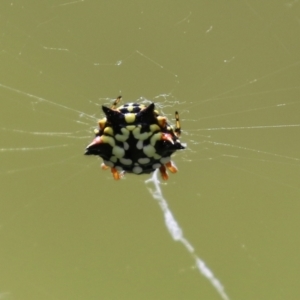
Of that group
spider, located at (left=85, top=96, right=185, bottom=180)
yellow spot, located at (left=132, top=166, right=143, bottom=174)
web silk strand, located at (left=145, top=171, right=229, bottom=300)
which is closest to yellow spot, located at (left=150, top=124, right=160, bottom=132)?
spider, located at (left=85, top=96, right=185, bottom=180)

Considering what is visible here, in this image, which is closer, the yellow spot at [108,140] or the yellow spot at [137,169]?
the yellow spot at [108,140]

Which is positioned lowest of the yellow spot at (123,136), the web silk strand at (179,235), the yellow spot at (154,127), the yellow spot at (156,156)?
the web silk strand at (179,235)

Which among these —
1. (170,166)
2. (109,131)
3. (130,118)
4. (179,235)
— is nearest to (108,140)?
(109,131)

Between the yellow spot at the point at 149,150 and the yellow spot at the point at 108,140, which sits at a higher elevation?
the yellow spot at the point at 108,140

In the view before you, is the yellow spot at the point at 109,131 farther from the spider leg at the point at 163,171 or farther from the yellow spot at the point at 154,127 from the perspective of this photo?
the spider leg at the point at 163,171

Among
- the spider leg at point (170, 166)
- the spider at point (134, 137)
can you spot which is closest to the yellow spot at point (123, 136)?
the spider at point (134, 137)

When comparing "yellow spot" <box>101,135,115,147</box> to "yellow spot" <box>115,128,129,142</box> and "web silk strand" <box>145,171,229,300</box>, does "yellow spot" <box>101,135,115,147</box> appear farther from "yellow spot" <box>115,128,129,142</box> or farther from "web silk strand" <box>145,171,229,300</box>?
"web silk strand" <box>145,171,229,300</box>

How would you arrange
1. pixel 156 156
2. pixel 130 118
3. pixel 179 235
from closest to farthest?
pixel 130 118 → pixel 156 156 → pixel 179 235

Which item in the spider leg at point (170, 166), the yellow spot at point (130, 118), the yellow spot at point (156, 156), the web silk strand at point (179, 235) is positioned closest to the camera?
the yellow spot at point (130, 118)

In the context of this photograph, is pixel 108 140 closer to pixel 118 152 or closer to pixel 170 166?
pixel 118 152
